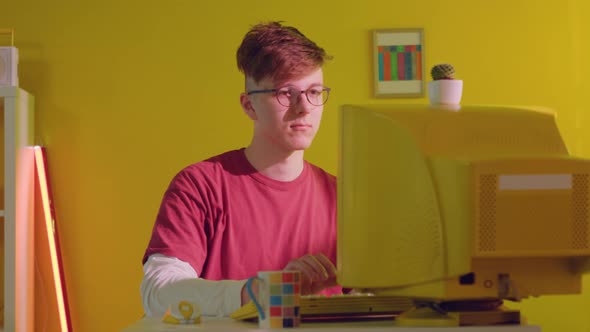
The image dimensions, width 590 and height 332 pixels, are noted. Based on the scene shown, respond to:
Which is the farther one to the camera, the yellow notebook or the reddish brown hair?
the reddish brown hair

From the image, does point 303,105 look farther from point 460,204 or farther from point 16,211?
point 16,211

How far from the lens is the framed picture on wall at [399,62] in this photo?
3.59 metres

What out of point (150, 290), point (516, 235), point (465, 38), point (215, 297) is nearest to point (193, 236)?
point (150, 290)

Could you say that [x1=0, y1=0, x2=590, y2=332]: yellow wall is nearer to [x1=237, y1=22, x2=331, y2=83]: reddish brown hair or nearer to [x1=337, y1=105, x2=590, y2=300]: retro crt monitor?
[x1=237, y1=22, x2=331, y2=83]: reddish brown hair

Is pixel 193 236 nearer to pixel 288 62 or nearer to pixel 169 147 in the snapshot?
pixel 288 62

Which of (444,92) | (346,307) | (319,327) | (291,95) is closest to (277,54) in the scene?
(291,95)

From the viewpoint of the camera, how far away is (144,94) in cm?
359

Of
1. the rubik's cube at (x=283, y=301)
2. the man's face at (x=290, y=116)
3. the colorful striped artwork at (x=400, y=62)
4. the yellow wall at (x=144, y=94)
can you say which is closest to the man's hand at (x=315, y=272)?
the rubik's cube at (x=283, y=301)

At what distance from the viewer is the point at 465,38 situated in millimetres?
3635

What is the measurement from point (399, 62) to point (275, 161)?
1.40 m

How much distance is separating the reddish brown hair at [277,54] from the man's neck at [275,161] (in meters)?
0.18

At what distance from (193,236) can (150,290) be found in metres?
0.23

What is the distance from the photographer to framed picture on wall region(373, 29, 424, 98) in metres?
3.59

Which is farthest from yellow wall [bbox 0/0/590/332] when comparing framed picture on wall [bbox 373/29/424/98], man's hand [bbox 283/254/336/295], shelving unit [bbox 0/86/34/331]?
man's hand [bbox 283/254/336/295]
